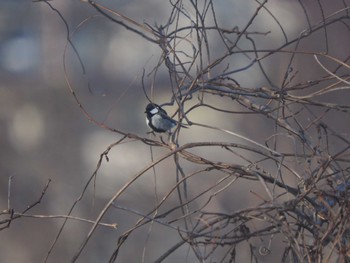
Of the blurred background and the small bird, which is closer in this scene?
the small bird

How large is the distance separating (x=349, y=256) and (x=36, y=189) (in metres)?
5.00

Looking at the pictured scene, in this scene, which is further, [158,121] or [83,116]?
[83,116]

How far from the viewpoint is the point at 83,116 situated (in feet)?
22.2

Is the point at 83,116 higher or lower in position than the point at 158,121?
higher

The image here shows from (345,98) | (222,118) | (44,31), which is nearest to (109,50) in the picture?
(44,31)

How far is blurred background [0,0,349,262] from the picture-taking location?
5.90 meters

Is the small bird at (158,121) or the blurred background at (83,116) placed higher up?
the blurred background at (83,116)

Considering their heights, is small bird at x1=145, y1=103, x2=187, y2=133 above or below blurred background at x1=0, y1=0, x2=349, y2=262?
below

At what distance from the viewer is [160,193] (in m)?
6.11

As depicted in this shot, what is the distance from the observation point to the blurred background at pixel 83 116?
19.4ft

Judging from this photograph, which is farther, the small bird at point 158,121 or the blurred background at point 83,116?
the blurred background at point 83,116

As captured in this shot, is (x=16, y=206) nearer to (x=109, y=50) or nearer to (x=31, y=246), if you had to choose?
(x=31, y=246)

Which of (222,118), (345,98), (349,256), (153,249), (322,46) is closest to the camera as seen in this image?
(349,256)

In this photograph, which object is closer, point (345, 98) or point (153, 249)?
point (345, 98)
